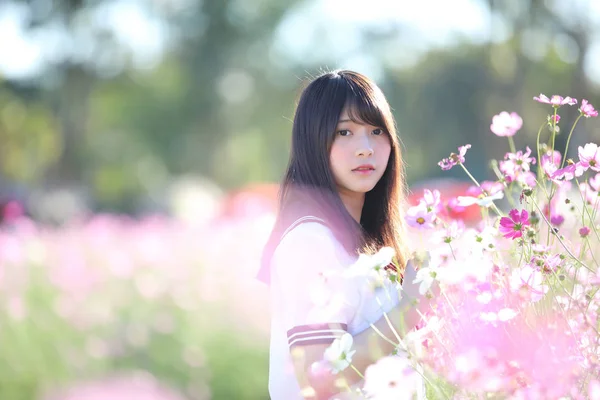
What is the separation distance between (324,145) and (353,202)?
187mm

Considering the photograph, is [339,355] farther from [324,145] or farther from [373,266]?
[324,145]

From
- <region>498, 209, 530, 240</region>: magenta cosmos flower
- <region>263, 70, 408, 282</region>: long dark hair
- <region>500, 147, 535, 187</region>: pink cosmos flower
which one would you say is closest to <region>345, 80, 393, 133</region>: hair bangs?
A: <region>263, 70, 408, 282</region>: long dark hair

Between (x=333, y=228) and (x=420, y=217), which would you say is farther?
(x=333, y=228)

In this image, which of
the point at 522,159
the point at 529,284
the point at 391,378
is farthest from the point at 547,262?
the point at 391,378

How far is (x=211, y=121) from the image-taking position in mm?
24562

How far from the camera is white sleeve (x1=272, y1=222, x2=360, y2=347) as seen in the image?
1439mm

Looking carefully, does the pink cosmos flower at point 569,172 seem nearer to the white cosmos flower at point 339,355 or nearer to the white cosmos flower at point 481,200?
the white cosmos flower at point 481,200

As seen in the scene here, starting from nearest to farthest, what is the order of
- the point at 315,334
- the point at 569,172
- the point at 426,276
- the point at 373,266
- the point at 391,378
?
the point at 391,378
the point at 373,266
the point at 426,276
the point at 315,334
the point at 569,172

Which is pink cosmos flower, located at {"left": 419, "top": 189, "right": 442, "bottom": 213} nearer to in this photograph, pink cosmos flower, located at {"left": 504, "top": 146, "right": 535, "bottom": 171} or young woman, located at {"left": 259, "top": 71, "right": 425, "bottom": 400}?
young woman, located at {"left": 259, "top": 71, "right": 425, "bottom": 400}

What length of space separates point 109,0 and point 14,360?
15.2m

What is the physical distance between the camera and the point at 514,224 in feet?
4.85

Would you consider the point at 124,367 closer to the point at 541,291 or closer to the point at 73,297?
the point at 73,297

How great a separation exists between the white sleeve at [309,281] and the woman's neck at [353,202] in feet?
0.88

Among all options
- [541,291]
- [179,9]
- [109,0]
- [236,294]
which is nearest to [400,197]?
[541,291]
